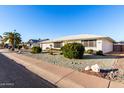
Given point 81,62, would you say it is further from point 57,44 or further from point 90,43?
point 57,44

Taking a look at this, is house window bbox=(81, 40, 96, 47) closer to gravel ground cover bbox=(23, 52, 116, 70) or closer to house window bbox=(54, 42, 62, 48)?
house window bbox=(54, 42, 62, 48)

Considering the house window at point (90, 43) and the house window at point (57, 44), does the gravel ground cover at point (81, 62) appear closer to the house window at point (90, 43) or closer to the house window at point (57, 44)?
the house window at point (90, 43)

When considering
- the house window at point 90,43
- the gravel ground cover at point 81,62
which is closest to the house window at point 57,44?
the house window at point 90,43

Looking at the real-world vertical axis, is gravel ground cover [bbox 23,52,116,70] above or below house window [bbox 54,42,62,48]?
below

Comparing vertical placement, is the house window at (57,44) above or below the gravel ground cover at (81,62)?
above

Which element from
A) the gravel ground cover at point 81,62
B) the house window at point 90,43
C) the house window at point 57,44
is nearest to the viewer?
the gravel ground cover at point 81,62

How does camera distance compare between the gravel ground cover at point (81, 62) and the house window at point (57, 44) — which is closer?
the gravel ground cover at point (81, 62)

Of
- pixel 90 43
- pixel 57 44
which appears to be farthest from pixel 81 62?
pixel 57 44

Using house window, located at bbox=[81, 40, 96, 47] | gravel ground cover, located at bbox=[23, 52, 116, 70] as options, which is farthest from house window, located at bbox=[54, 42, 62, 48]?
gravel ground cover, located at bbox=[23, 52, 116, 70]

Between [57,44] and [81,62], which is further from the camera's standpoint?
[57,44]

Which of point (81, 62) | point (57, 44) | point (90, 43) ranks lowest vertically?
point (81, 62)

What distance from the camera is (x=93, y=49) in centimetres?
1903

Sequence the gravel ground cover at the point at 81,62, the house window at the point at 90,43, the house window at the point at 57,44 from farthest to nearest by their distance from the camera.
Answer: the house window at the point at 57,44, the house window at the point at 90,43, the gravel ground cover at the point at 81,62

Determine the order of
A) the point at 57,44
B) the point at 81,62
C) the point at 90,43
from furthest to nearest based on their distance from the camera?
1. the point at 57,44
2. the point at 90,43
3. the point at 81,62
